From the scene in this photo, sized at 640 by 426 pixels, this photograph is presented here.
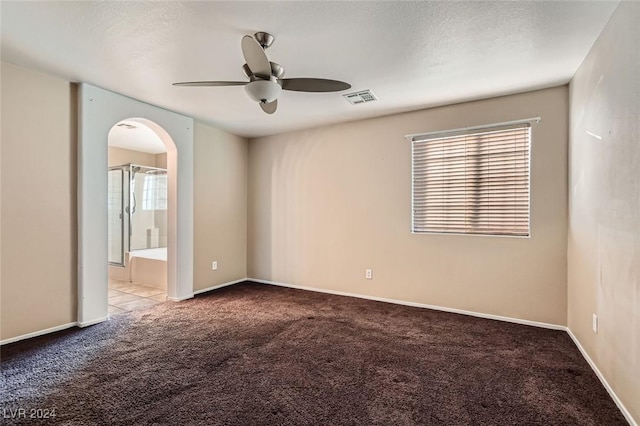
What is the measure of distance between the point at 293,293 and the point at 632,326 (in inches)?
136

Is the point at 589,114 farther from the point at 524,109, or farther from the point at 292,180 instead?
the point at 292,180

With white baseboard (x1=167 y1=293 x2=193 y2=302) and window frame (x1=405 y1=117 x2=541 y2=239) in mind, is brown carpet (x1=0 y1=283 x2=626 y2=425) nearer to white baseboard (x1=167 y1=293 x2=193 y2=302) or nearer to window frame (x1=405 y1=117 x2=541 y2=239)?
white baseboard (x1=167 y1=293 x2=193 y2=302)

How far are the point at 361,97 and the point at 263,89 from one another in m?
1.47

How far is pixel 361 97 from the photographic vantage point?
335cm

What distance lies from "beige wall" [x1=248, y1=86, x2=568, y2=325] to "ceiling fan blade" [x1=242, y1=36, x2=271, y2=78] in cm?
224

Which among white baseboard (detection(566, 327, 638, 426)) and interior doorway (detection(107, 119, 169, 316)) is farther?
interior doorway (detection(107, 119, 169, 316))

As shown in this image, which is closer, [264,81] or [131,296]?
[264,81]

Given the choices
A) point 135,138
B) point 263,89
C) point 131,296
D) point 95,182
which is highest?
point 135,138

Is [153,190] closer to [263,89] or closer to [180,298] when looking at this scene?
[180,298]

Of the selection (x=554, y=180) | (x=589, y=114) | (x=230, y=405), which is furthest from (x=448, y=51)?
(x=230, y=405)

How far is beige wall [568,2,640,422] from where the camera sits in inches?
67.6

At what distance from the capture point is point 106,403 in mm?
1900

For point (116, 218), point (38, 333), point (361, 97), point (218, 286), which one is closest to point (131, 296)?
point (218, 286)

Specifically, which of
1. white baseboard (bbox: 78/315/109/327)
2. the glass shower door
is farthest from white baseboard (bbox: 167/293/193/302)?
the glass shower door
